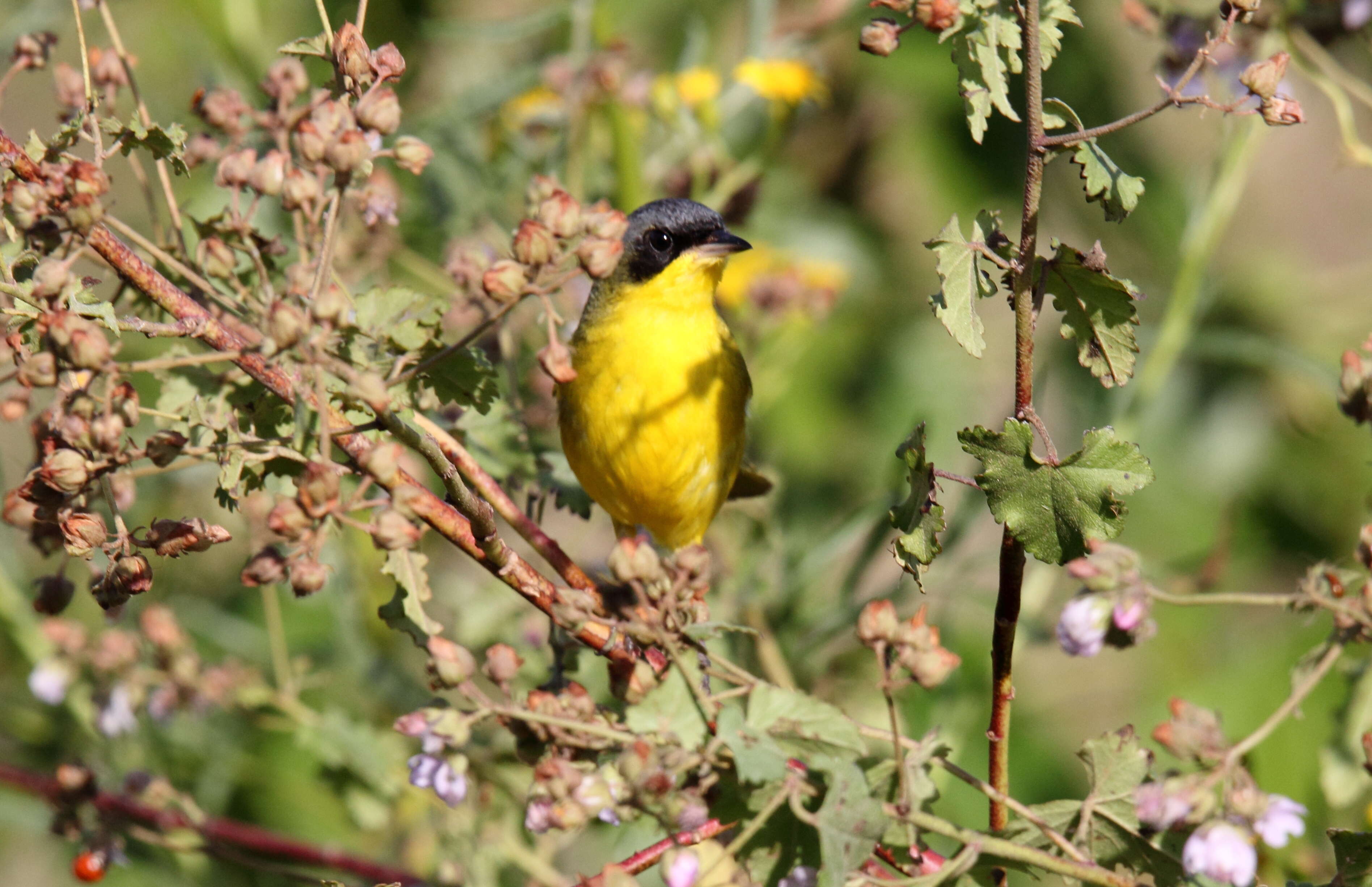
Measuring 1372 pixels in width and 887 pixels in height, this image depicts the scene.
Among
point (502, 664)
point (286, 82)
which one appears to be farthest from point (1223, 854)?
point (286, 82)

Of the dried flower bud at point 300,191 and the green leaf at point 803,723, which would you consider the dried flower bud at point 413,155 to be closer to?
the dried flower bud at point 300,191

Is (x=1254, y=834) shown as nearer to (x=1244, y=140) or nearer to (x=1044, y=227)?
(x=1244, y=140)

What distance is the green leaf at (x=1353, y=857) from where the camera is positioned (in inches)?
54.7

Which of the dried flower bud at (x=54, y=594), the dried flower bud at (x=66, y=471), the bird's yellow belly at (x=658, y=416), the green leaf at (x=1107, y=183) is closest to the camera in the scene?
the dried flower bud at (x=66, y=471)

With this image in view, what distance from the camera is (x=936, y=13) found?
4.62 ft

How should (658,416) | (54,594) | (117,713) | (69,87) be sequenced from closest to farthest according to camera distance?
(54,594) → (69,87) → (117,713) → (658,416)

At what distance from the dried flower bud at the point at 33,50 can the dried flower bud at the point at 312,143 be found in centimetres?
71

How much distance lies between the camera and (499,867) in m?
2.48

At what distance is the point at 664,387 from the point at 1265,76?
1660 millimetres

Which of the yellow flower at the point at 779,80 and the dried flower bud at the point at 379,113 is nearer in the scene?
the dried flower bud at the point at 379,113

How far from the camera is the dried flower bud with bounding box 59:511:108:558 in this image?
1.40 m

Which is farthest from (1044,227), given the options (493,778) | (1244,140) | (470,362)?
(470,362)

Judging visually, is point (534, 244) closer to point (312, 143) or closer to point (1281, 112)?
point (312, 143)

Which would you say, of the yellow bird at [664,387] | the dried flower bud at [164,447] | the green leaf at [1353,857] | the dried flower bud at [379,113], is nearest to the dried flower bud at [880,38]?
the dried flower bud at [379,113]
